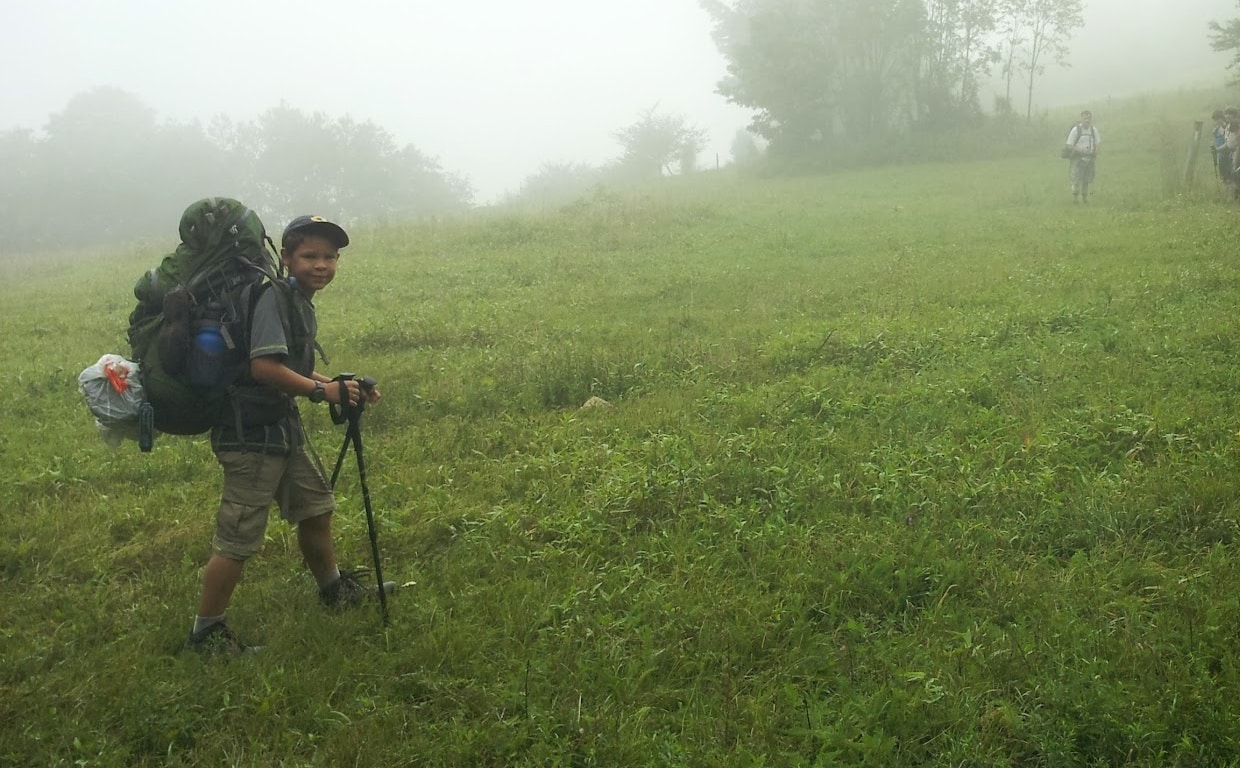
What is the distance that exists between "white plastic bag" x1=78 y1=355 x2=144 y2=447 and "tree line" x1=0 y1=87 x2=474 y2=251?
42277mm

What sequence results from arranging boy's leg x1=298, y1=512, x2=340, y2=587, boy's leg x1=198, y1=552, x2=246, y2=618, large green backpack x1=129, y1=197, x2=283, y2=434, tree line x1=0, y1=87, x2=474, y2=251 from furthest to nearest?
tree line x1=0, y1=87, x2=474, y2=251 → boy's leg x1=298, y1=512, x2=340, y2=587 → boy's leg x1=198, y1=552, x2=246, y2=618 → large green backpack x1=129, y1=197, x2=283, y2=434

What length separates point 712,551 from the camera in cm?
438

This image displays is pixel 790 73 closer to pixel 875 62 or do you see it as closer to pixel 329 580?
pixel 875 62

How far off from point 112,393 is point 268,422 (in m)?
0.63

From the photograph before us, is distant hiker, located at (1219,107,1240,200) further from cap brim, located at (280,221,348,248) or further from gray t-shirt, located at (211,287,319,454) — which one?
gray t-shirt, located at (211,287,319,454)

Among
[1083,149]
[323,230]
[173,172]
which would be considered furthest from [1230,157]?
[173,172]

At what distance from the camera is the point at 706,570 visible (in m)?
4.17

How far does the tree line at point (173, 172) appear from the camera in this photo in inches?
1913

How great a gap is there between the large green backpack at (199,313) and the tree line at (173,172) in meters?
42.2

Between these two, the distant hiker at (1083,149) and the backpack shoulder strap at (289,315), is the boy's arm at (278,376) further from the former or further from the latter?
the distant hiker at (1083,149)

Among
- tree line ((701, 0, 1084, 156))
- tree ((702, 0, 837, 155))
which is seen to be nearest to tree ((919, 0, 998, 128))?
tree line ((701, 0, 1084, 156))

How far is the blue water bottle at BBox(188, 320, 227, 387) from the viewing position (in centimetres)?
338

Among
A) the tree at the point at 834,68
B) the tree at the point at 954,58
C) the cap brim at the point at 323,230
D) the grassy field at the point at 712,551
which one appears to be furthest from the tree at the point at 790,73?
the cap brim at the point at 323,230

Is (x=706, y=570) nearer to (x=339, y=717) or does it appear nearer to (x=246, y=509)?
(x=339, y=717)
